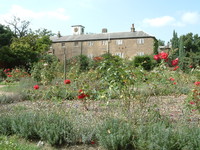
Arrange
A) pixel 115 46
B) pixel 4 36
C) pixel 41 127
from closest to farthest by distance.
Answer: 1. pixel 41 127
2. pixel 4 36
3. pixel 115 46

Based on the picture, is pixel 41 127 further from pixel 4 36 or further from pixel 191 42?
pixel 191 42

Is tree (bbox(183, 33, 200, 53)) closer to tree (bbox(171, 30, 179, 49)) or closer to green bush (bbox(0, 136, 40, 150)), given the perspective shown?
tree (bbox(171, 30, 179, 49))

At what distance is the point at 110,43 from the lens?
36.4 m

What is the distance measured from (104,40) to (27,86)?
27998 millimetres

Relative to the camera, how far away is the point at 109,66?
4.31 m

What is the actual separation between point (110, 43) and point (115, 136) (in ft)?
111

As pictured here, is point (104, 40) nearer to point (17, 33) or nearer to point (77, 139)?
point (17, 33)

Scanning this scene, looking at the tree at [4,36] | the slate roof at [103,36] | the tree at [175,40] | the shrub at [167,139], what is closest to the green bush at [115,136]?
the shrub at [167,139]

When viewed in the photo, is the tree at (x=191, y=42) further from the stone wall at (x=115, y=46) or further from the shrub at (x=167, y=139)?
the shrub at (x=167, y=139)

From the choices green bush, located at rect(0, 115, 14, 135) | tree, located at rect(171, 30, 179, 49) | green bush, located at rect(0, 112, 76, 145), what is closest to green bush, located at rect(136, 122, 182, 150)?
green bush, located at rect(0, 112, 76, 145)

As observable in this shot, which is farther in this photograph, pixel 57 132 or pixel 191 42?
pixel 191 42

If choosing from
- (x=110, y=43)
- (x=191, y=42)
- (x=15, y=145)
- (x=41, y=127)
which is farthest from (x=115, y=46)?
(x=15, y=145)

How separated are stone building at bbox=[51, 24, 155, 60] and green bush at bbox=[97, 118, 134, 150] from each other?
3030 centimetres

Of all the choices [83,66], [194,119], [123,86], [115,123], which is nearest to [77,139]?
[115,123]
